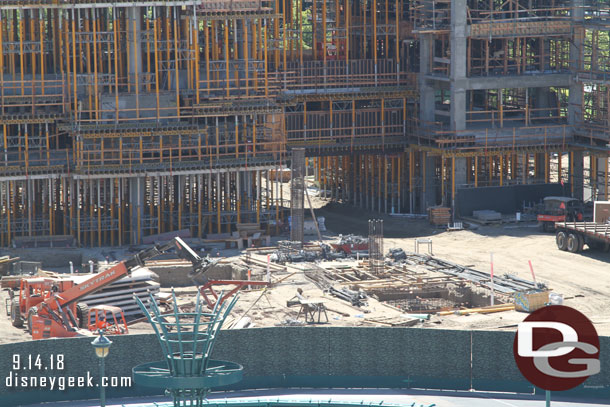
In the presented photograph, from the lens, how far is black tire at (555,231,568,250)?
58781mm

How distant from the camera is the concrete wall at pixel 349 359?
38.0 meters

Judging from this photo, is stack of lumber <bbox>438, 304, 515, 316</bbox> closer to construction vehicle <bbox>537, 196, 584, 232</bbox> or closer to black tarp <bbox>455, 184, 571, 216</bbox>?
construction vehicle <bbox>537, 196, 584, 232</bbox>

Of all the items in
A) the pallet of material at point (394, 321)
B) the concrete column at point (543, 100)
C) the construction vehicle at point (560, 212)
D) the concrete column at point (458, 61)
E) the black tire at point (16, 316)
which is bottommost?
the pallet of material at point (394, 321)

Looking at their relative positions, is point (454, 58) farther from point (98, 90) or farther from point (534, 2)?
point (98, 90)

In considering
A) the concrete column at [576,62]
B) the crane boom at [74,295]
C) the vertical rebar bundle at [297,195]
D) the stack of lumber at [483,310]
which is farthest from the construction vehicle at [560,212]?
the crane boom at [74,295]

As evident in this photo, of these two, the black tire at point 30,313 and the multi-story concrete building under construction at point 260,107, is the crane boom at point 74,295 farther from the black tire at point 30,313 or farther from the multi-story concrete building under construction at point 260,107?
the multi-story concrete building under construction at point 260,107

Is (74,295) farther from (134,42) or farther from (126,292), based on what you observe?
(134,42)

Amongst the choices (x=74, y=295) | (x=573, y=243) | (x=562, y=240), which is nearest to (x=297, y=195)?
(x=562, y=240)

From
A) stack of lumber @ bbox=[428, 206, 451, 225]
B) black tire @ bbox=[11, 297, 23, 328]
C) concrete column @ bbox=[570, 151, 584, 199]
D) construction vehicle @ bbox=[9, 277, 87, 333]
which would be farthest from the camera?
concrete column @ bbox=[570, 151, 584, 199]

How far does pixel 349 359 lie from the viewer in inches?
1534

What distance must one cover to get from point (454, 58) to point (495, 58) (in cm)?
336

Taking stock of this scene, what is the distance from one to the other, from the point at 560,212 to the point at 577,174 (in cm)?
696

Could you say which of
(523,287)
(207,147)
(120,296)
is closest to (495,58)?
(207,147)

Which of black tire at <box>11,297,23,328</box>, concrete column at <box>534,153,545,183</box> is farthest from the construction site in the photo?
concrete column at <box>534,153,545,183</box>
